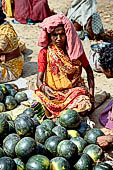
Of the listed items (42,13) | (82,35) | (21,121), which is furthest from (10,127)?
(42,13)

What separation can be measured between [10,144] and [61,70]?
5.72 ft

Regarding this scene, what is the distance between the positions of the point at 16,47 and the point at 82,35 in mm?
2595

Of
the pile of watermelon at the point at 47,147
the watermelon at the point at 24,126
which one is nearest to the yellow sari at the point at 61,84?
the pile of watermelon at the point at 47,147

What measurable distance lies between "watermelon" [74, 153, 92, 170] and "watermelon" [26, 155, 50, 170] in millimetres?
355

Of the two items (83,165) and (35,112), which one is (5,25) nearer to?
(35,112)

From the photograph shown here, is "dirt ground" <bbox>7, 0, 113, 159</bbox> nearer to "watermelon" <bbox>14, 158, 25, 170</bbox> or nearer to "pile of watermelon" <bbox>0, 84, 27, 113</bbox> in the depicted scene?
"pile of watermelon" <bbox>0, 84, 27, 113</bbox>

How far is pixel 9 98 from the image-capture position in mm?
4609

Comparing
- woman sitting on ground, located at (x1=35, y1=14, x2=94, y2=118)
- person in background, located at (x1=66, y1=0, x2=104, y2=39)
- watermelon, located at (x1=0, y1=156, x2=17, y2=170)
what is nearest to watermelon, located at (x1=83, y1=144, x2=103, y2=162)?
watermelon, located at (x1=0, y1=156, x2=17, y2=170)

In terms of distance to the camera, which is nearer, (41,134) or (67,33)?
(41,134)

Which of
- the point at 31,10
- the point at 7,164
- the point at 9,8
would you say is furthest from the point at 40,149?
the point at 9,8

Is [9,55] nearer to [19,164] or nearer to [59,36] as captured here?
[59,36]

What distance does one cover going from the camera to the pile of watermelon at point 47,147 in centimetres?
268

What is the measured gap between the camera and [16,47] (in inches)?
229

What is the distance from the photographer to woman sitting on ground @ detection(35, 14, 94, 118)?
412 cm
